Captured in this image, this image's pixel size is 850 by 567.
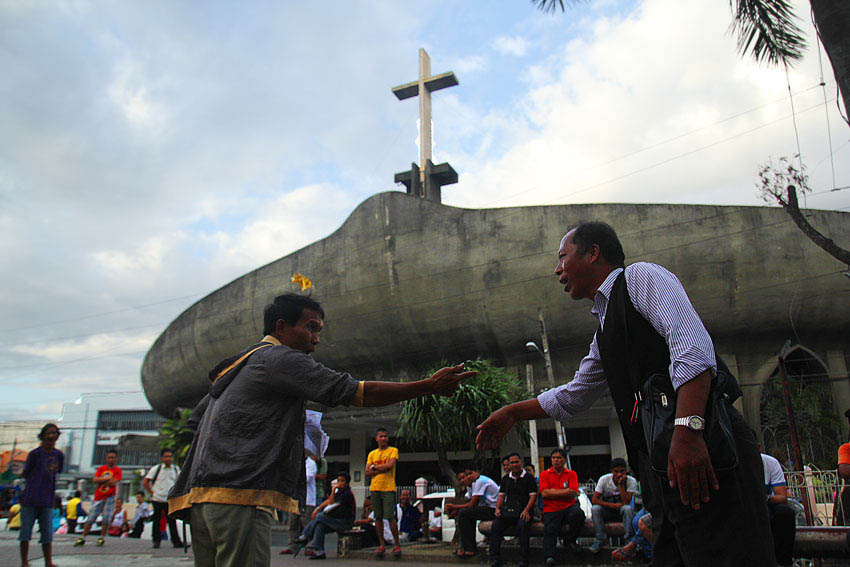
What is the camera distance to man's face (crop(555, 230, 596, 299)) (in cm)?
268

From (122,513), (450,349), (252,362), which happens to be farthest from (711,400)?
(450,349)

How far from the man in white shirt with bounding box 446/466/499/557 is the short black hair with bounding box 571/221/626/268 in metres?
7.41

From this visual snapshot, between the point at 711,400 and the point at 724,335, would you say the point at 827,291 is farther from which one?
the point at 711,400

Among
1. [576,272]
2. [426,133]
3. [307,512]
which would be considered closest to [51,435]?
[307,512]

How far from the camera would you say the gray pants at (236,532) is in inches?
104

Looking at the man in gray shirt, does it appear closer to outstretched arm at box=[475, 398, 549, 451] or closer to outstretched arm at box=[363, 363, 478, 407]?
outstretched arm at box=[363, 363, 478, 407]

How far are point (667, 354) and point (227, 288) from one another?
36543 mm

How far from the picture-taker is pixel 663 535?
2307mm

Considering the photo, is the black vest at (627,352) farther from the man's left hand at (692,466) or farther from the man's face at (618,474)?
the man's face at (618,474)

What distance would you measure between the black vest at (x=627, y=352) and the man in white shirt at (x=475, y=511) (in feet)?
24.3

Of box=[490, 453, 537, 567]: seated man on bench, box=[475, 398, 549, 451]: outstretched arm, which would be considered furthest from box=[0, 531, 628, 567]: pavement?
box=[475, 398, 549, 451]: outstretched arm

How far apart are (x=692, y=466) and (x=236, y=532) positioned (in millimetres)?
1817

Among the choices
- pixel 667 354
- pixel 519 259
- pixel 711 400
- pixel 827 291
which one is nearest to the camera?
pixel 711 400

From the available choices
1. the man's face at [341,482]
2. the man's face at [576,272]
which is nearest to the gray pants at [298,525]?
the man's face at [341,482]
